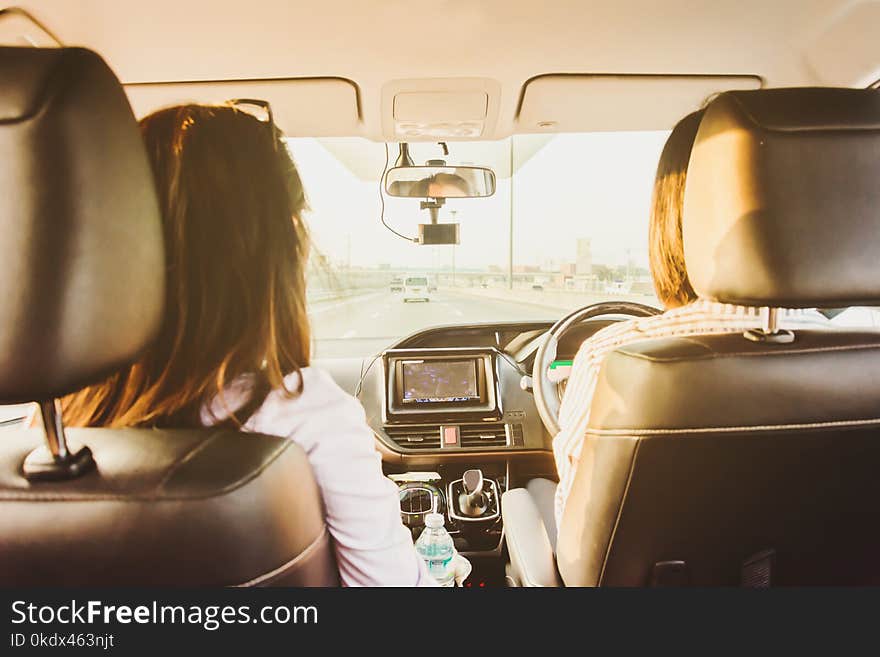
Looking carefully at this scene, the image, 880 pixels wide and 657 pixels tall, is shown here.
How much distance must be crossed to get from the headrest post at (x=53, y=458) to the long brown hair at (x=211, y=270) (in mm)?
135

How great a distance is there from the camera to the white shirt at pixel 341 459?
1047 mm

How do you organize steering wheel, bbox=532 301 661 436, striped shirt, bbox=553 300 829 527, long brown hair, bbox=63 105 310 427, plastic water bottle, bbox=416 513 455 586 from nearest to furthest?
long brown hair, bbox=63 105 310 427 → striped shirt, bbox=553 300 829 527 → steering wheel, bbox=532 301 661 436 → plastic water bottle, bbox=416 513 455 586

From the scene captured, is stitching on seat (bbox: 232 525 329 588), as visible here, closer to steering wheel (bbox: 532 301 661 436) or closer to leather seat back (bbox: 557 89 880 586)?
leather seat back (bbox: 557 89 880 586)

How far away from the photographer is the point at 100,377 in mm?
837

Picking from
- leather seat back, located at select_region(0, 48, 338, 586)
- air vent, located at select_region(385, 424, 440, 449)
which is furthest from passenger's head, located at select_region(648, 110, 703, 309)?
air vent, located at select_region(385, 424, 440, 449)

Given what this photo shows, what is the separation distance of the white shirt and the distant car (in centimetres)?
393

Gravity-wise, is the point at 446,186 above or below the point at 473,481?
above

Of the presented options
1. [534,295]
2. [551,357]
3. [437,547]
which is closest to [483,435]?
[437,547]

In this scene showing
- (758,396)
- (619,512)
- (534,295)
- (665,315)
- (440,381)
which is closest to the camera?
(758,396)

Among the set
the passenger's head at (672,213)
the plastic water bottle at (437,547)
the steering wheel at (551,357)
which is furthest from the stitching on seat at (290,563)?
the plastic water bottle at (437,547)

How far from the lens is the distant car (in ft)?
16.7

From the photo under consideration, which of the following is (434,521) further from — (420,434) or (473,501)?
(420,434)

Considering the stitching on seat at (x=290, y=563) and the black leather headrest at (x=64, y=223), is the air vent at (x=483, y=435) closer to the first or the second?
the stitching on seat at (x=290, y=563)

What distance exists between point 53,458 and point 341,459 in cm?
45
